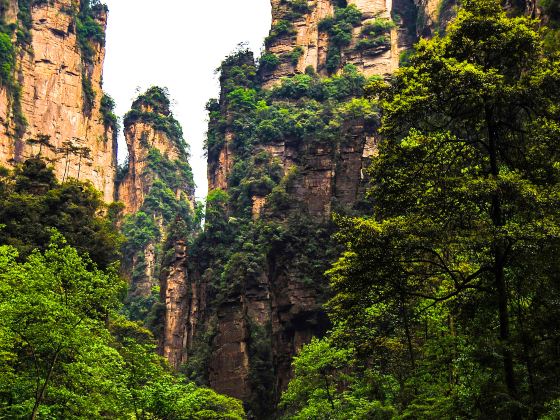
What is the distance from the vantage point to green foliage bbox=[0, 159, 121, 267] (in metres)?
40.9

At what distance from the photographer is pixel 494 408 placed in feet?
44.7

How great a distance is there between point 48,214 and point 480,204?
1382 inches

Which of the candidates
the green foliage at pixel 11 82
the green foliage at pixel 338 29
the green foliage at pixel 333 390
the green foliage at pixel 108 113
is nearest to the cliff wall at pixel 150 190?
the green foliage at pixel 108 113

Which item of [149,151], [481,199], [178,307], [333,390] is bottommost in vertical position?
[333,390]

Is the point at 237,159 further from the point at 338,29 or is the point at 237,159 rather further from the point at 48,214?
the point at 48,214

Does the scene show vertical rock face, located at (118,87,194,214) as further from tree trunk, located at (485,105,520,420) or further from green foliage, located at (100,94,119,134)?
tree trunk, located at (485,105,520,420)

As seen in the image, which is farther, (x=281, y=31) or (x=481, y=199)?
(x=281, y=31)

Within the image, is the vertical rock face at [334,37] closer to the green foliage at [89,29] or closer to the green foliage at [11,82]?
the green foliage at [89,29]

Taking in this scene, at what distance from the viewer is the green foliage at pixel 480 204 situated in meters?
14.1

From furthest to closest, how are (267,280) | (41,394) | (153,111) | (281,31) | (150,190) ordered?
(153,111) → (150,190) → (281,31) → (267,280) → (41,394)

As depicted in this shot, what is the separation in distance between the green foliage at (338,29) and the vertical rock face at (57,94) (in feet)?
109

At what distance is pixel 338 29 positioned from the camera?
83.2 metres

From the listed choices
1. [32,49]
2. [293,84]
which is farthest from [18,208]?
[32,49]

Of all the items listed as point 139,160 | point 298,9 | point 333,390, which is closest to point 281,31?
point 298,9
